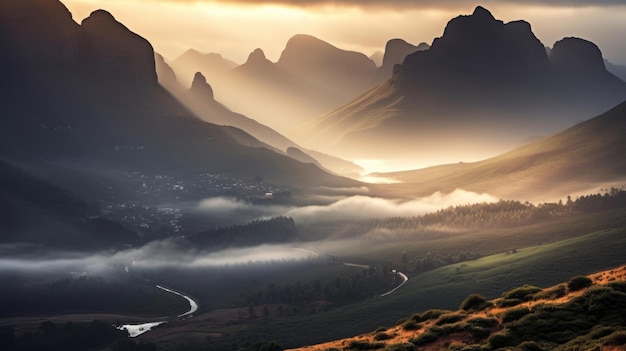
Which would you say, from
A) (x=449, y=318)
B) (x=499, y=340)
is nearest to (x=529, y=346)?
(x=499, y=340)

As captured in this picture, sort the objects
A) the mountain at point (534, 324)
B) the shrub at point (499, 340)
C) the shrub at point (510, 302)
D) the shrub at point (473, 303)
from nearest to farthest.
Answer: the mountain at point (534, 324) → the shrub at point (499, 340) → the shrub at point (510, 302) → the shrub at point (473, 303)

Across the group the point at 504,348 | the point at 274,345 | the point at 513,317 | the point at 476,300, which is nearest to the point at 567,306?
the point at 513,317

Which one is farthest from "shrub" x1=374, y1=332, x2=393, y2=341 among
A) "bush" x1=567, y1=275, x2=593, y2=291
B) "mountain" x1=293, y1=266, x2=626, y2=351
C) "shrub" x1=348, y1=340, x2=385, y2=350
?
"bush" x1=567, y1=275, x2=593, y2=291

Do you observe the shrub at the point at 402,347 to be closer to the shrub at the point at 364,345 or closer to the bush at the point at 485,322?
the shrub at the point at 364,345

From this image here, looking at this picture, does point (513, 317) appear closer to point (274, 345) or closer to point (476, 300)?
point (476, 300)

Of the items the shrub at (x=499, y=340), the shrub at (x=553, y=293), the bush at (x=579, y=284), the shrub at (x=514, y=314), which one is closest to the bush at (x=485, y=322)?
the shrub at (x=514, y=314)

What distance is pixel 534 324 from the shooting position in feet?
221

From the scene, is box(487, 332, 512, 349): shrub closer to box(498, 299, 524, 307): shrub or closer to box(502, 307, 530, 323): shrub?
box(502, 307, 530, 323): shrub

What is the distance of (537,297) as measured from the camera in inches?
3083

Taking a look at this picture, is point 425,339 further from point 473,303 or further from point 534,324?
point 473,303

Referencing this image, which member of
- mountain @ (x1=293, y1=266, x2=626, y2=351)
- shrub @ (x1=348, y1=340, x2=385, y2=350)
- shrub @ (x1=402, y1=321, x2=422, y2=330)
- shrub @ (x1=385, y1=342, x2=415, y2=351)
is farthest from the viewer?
shrub @ (x1=402, y1=321, x2=422, y2=330)

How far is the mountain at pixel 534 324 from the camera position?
63188 millimetres

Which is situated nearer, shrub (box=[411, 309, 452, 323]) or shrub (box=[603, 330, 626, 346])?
shrub (box=[603, 330, 626, 346])

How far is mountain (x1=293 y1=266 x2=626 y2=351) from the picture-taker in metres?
63.2
